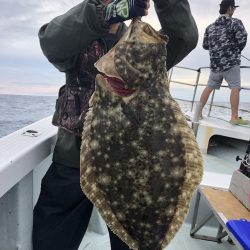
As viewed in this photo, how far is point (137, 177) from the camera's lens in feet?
4.48

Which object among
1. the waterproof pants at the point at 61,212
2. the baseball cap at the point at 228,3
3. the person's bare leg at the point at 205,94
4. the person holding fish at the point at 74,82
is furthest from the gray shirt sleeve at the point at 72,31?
the person's bare leg at the point at 205,94

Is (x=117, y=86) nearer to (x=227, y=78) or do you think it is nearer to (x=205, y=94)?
(x=227, y=78)

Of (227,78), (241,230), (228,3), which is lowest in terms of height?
(241,230)

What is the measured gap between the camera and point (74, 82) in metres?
1.97

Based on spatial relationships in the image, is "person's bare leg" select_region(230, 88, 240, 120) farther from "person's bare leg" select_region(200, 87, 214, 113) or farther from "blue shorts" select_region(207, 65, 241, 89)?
"person's bare leg" select_region(200, 87, 214, 113)

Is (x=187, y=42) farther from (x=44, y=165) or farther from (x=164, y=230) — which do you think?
(x=44, y=165)

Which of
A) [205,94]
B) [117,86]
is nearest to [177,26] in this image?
[117,86]

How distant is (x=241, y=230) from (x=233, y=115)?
13.5 feet

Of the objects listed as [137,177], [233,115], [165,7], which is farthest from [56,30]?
[233,115]

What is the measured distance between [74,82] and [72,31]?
1.26ft

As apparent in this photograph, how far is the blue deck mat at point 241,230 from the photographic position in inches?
77.7

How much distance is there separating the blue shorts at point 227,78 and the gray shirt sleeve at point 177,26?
4094mm

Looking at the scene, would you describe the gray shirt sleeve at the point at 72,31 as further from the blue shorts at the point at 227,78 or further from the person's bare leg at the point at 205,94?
the person's bare leg at the point at 205,94

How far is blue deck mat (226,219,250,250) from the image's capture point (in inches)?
77.7
